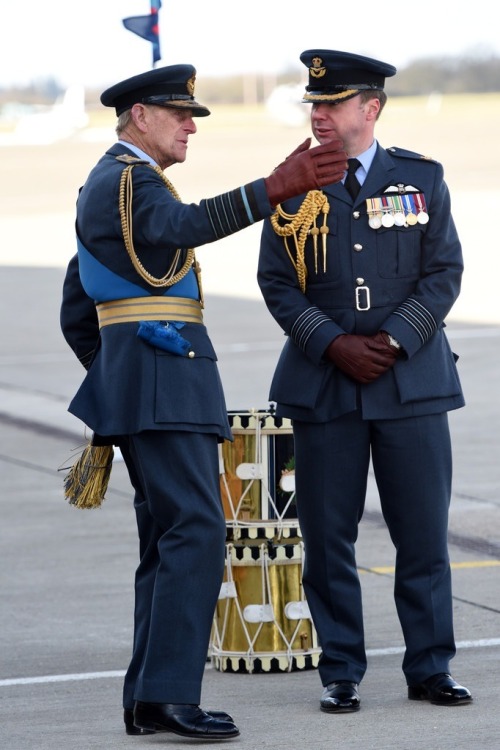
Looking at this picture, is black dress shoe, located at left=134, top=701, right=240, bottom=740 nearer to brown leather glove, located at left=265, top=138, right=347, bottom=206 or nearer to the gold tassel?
the gold tassel

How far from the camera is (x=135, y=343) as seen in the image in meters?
4.54

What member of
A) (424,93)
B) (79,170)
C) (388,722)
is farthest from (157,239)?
(424,93)

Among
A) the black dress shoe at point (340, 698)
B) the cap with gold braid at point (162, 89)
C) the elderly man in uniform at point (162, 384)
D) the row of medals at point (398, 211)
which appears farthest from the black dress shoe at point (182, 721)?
the cap with gold braid at point (162, 89)

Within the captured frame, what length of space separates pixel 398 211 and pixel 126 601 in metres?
2.60

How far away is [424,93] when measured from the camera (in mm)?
115125

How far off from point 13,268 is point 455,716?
19425mm

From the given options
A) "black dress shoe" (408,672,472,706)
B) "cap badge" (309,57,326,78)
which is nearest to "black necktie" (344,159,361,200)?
"cap badge" (309,57,326,78)

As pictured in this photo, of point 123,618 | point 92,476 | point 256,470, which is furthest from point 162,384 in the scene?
point 123,618

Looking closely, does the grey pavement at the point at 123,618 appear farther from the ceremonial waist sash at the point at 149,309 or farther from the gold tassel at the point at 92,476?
the ceremonial waist sash at the point at 149,309

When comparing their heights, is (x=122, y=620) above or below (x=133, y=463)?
below

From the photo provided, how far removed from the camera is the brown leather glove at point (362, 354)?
189 inches

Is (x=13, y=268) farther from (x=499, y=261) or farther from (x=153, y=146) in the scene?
(x=153, y=146)

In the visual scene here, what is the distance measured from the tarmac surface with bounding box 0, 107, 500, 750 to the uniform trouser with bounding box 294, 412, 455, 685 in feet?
0.67

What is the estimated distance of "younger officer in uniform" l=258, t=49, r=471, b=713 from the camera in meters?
4.88
